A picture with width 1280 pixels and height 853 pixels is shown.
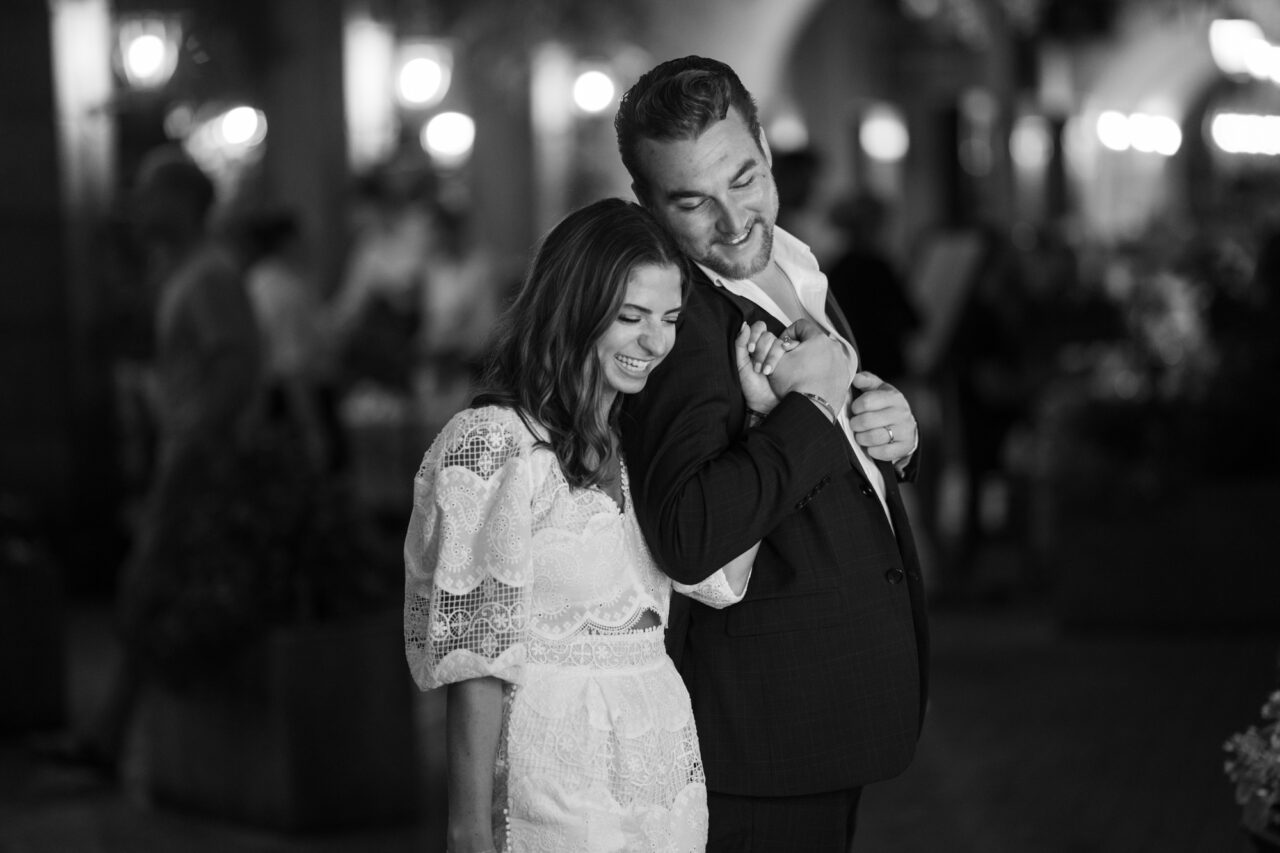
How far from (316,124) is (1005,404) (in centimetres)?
445

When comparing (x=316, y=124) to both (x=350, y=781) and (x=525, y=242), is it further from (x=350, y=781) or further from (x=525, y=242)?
(x=350, y=781)

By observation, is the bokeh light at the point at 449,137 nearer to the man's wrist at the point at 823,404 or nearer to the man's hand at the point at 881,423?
the man's hand at the point at 881,423

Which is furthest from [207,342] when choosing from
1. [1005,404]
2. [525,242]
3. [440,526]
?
[525,242]

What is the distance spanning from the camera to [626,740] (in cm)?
239

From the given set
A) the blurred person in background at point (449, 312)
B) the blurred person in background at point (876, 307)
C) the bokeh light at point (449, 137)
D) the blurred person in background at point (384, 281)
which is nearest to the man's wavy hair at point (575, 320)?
the blurred person in background at point (876, 307)

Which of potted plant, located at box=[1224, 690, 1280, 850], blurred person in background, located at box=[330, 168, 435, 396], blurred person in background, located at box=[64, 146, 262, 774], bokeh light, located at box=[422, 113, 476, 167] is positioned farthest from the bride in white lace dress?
bokeh light, located at box=[422, 113, 476, 167]

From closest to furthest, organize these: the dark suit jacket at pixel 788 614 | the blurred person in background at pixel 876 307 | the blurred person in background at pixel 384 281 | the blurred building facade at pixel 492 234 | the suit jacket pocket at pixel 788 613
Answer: the dark suit jacket at pixel 788 614 < the suit jacket pocket at pixel 788 613 < the blurred person in background at pixel 876 307 < the blurred building facade at pixel 492 234 < the blurred person in background at pixel 384 281

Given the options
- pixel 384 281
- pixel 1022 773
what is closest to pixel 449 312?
pixel 384 281

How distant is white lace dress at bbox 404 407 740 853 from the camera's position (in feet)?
7.73

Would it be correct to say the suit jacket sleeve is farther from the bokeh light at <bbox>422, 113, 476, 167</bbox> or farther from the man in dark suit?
the bokeh light at <bbox>422, 113, 476, 167</bbox>

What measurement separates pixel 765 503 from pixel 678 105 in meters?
0.55

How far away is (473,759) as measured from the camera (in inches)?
92.4

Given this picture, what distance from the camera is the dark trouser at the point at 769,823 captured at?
2582 millimetres

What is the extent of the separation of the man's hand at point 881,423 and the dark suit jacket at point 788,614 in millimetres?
47
